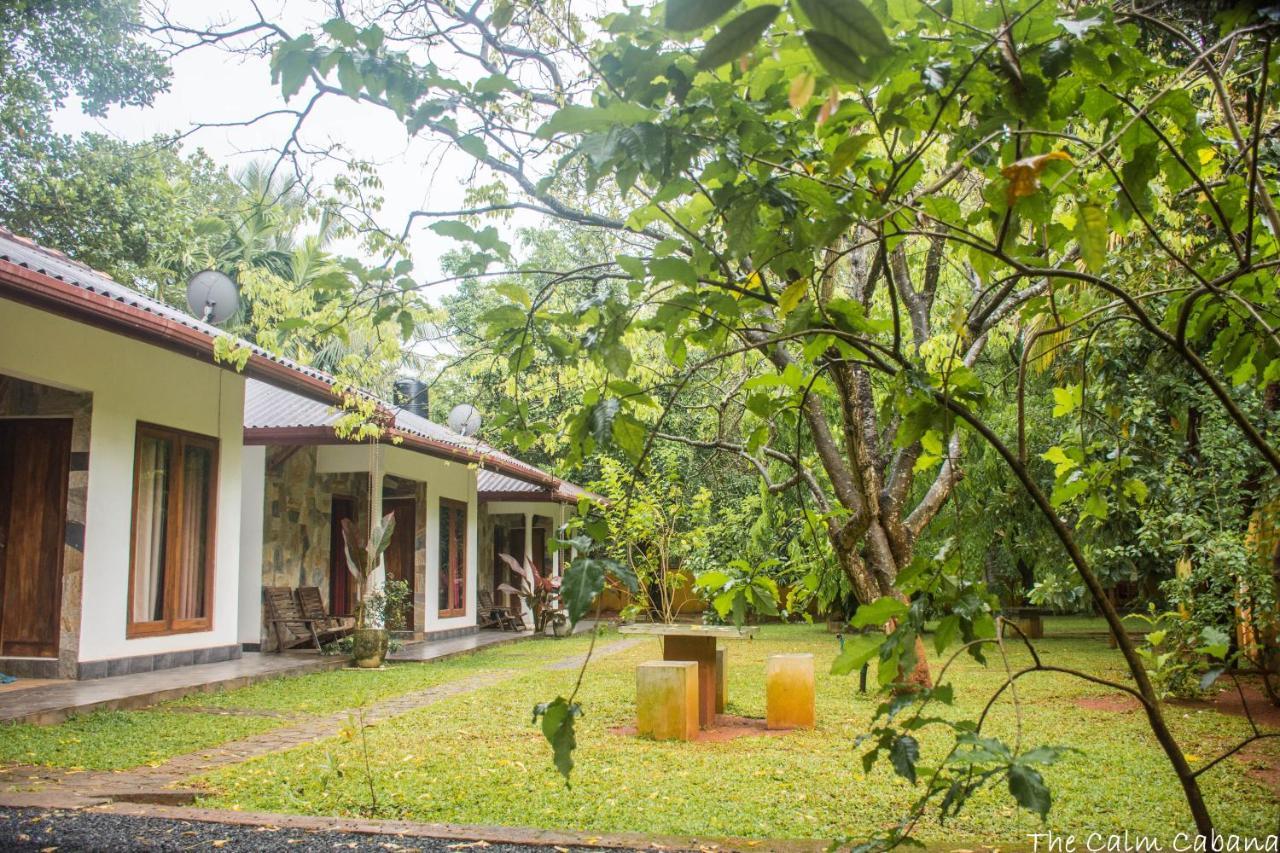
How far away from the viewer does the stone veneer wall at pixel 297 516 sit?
1215cm

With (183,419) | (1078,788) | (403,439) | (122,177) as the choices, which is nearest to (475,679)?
(403,439)

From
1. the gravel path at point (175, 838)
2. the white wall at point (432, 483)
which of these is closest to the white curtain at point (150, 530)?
the white wall at point (432, 483)

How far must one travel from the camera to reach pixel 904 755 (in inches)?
67.1

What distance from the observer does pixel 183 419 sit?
954cm

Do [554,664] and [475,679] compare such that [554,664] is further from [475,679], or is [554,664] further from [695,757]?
[695,757]

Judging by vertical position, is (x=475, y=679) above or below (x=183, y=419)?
below

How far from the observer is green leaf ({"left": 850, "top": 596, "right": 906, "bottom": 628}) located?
173 cm

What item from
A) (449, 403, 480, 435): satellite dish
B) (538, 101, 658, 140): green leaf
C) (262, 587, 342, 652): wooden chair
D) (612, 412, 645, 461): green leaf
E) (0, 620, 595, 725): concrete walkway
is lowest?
(0, 620, 595, 725): concrete walkway

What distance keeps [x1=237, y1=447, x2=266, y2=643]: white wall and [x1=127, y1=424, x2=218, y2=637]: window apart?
1518 millimetres

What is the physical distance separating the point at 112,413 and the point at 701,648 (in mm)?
5442

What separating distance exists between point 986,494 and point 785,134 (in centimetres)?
1213

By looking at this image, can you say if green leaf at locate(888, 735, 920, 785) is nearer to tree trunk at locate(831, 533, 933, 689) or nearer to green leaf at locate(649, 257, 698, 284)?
green leaf at locate(649, 257, 698, 284)

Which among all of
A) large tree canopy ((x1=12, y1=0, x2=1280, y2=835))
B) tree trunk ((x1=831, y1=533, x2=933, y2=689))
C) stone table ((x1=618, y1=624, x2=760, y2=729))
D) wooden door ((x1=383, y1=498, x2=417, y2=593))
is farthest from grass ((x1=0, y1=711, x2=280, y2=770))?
wooden door ((x1=383, y1=498, x2=417, y2=593))

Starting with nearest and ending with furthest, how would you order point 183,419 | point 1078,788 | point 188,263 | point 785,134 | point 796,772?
1. point 785,134
2. point 1078,788
3. point 796,772
4. point 183,419
5. point 188,263
